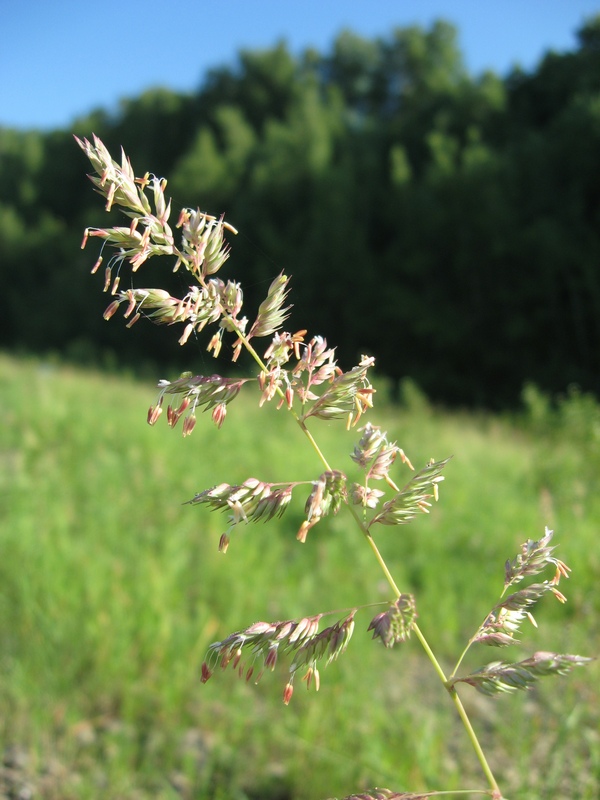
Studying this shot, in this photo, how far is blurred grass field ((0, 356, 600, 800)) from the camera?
9.26 ft

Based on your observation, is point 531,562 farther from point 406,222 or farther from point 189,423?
point 406,222

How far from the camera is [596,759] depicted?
2.11 meters

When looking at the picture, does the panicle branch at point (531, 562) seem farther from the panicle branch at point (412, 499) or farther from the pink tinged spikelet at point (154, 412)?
the pink tinged spikelet at point (154, 412)

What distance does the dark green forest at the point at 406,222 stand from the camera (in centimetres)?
2038

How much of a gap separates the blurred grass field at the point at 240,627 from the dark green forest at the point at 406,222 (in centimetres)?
906

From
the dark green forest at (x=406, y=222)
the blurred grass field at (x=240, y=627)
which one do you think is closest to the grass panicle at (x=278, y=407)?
the blurred grass field at (x=240, y=627)

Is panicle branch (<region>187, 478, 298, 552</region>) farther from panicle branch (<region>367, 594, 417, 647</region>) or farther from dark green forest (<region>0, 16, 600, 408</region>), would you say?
dark green forest (<region>0, 16, 600, 408</region>)

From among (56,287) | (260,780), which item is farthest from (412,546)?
(56,287)

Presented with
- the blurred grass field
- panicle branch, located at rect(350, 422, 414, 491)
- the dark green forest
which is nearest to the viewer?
panicle branch, located at rect(350, 422, 414, 491)

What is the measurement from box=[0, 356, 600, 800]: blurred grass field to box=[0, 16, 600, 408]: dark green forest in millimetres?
9061

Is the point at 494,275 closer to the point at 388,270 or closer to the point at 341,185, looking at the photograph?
the point at 388,270

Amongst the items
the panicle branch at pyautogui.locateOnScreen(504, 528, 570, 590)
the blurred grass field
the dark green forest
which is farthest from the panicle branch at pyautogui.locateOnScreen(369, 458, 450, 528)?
the dark green forest

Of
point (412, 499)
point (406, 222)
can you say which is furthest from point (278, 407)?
point (406, 222)

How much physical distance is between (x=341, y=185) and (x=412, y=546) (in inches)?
846
